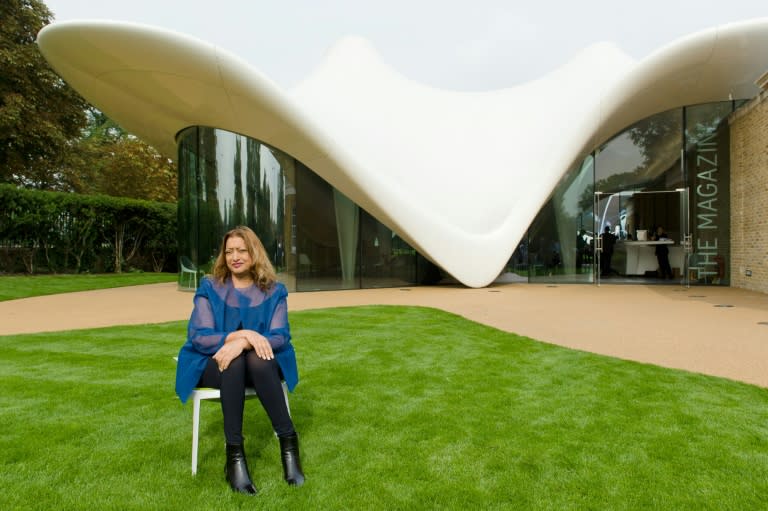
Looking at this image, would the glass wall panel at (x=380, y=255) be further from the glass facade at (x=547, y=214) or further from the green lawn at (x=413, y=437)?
the green lawn at (x=413, y=437)

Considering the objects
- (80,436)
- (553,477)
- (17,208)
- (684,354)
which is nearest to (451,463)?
(553,477)

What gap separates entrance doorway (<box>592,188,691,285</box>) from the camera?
1288cm

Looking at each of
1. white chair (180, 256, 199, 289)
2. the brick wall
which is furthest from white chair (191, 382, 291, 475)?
the brick wall

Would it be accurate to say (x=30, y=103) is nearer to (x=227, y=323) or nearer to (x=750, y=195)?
(x=227, y=323)

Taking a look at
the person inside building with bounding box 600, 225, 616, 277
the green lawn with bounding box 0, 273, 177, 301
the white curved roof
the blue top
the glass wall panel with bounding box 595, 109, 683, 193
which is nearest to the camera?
the blue top

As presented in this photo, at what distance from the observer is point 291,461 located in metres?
2.20

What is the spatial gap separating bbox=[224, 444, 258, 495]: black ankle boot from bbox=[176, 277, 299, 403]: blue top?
1.13ft

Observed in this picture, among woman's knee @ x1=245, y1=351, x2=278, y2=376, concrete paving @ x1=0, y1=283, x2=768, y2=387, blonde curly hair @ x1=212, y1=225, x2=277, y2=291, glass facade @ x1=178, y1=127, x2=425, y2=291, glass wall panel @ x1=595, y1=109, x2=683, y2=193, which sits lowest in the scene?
concrete paving @ x1=0, y1=283, x2=768, y2=387

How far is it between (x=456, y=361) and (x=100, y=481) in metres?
2.84

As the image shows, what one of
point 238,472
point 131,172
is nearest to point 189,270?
point 238,472

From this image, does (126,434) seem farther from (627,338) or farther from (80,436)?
(627,338)

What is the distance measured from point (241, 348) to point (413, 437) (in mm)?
1047

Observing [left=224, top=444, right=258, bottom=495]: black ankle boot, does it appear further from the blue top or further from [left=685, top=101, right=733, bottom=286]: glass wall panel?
[left=685, top=101, right=733, bottom=286]: glass wall panel

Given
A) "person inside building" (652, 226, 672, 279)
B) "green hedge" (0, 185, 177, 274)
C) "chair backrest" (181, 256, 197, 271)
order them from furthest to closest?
"green hedge" (0, 185, 177, 274)
"person inside building" (652, 226, 672, 279)
"chair backrest" (181, 256, 197, 271)
